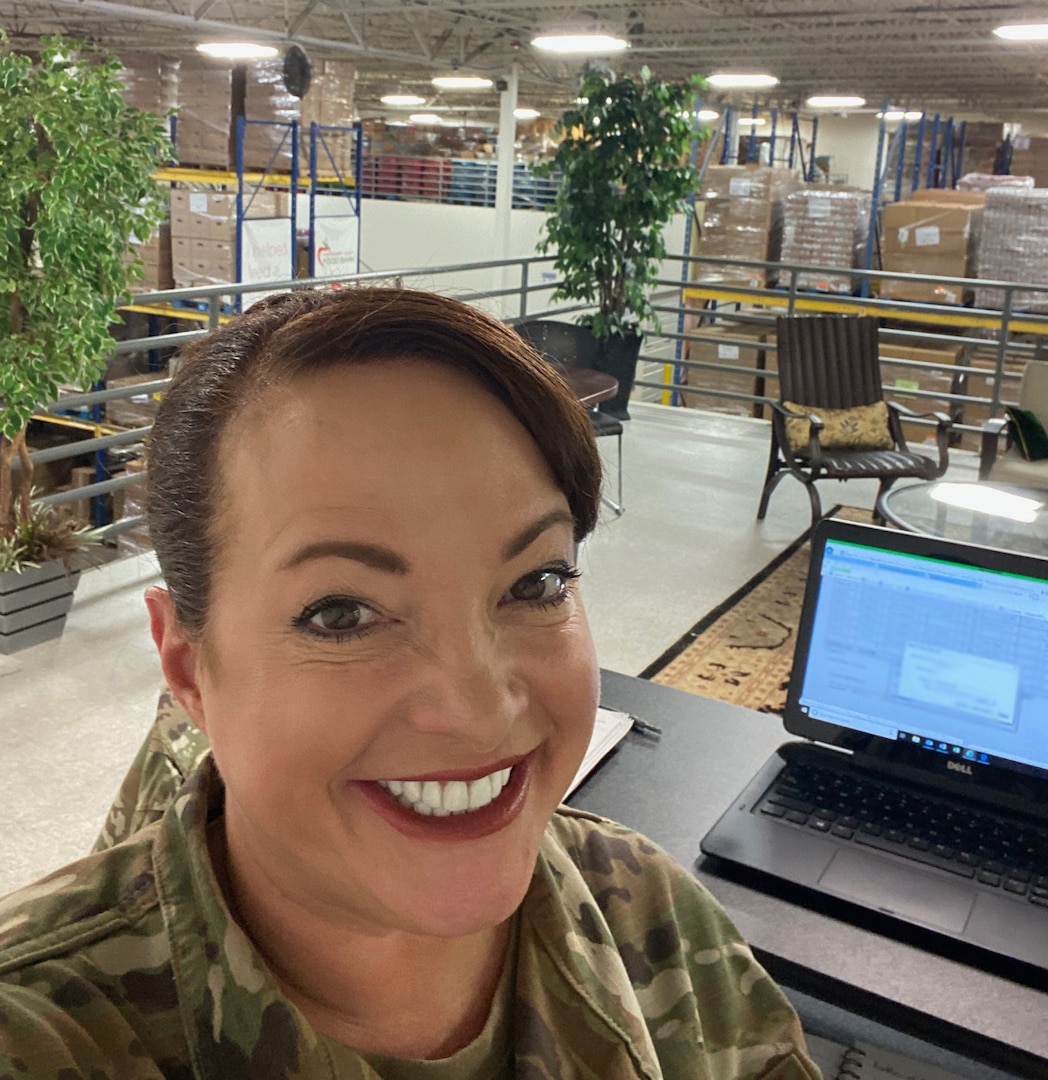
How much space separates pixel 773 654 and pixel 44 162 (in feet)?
8.78

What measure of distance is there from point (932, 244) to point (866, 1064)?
689 cm

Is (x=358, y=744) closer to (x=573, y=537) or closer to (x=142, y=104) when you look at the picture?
(x=573, y=537)

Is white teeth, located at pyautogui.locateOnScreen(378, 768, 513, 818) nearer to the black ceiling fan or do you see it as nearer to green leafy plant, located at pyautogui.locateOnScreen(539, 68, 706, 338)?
green leafy plant, located at pyautogui.locateOnScreen(539, 68, 706, 338)

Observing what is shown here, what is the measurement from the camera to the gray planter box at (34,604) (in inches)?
134

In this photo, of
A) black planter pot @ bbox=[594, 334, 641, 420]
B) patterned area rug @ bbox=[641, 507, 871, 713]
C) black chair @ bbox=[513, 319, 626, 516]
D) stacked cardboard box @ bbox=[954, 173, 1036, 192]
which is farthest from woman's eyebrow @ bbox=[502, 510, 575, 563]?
stacked cardboard box @ bbox=[954, 173, 1036, 192]

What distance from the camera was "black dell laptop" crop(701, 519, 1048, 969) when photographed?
1.26 meters

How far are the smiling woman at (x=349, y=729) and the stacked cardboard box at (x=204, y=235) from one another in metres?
6.65

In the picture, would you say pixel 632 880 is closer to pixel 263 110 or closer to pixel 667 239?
pixel 263 110

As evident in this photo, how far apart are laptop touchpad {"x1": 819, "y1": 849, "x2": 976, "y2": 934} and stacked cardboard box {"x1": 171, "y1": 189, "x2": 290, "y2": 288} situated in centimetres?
646

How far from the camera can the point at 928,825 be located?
52.5 inches

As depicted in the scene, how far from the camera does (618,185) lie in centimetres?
575

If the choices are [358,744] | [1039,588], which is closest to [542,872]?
[358,744]

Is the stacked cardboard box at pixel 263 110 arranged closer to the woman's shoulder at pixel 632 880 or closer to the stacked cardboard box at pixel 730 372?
the stacked cardboard box at pixel 730 372

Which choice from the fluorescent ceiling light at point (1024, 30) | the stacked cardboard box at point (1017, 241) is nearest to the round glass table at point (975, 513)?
the stacked cardboard box at point (1017, 241)
